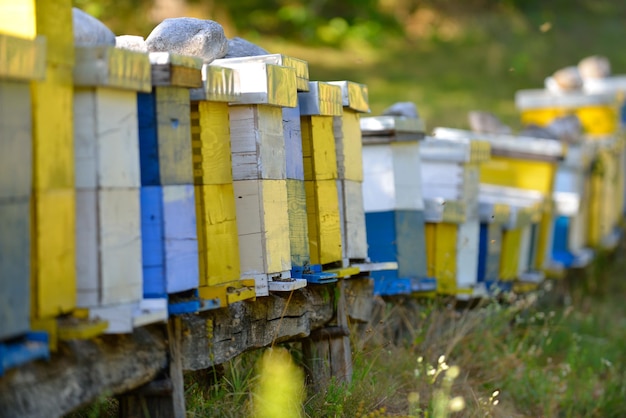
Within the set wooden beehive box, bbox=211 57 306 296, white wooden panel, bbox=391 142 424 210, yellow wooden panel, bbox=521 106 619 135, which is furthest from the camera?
yellow wooden panel, bbox=521 106 619 135

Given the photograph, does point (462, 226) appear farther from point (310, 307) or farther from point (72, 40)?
point (72, 40)

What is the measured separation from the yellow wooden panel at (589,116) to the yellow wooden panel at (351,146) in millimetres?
7006

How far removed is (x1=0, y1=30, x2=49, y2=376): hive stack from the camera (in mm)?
2631

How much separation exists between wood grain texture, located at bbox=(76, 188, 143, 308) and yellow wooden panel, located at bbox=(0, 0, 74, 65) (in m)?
0.41

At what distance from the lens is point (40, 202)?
9.05ft

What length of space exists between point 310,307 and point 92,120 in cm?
187

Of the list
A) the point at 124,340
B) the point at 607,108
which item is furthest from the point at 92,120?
the point at 607,108

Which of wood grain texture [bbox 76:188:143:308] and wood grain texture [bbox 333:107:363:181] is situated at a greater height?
wood grain texture [bbox 333:107:363:181]

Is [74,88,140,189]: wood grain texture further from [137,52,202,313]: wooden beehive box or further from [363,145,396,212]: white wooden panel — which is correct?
[363,145,396,212]: white wooden panel

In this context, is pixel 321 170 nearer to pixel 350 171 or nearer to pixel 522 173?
pixel 350 171

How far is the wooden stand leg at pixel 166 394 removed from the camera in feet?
11.3

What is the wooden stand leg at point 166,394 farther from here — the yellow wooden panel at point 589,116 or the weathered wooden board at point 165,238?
the yellow wooden panel at point 589,116

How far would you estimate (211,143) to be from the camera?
11.5 feet

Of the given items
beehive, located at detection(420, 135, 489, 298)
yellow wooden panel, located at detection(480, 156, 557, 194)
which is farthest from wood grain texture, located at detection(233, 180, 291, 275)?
yellow wooden panel, located at detection(480, 156, 557, 194)
